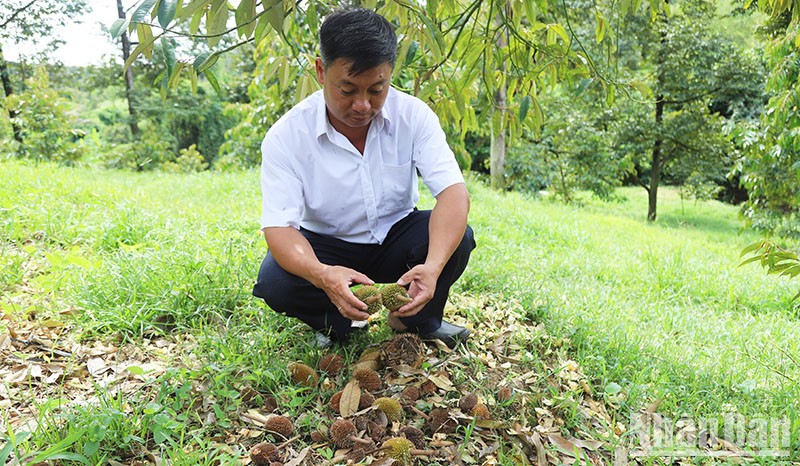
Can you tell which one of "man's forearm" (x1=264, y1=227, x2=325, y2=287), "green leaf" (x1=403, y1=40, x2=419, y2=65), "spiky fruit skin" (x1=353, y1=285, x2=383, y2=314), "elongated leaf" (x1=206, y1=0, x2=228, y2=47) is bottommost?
"spiky fruit skin" (x1=353, y1=285, x2=383, y2=314)

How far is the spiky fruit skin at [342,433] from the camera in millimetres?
1691

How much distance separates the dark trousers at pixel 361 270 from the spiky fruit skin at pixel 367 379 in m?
0.27

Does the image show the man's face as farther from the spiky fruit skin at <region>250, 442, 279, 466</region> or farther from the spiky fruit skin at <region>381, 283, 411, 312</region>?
the spiky fruit skin at <region>250, 442, 279, 466</region>

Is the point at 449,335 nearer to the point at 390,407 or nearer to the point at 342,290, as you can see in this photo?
the point at 390,407

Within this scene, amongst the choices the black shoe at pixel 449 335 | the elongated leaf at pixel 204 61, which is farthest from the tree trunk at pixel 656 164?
the elongated leaf at pixel 204 61

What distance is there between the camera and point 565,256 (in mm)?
4141

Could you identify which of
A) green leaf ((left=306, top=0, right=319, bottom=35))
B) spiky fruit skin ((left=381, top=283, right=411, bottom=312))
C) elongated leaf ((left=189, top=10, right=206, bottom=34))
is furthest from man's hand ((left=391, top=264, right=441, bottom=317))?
elongated leaf ((left=189, top=10, right=206, bottom=34))

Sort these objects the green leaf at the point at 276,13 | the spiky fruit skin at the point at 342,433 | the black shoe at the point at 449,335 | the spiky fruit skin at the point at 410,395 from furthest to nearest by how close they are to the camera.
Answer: the black shoe at the point at 449,335 < the spiky fruit skin at the point at 410,395 < the spiky fruit skin at the point at 342,433 < the green leaf at the point at 276,13

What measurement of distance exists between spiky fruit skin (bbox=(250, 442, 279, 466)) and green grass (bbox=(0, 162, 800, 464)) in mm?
106

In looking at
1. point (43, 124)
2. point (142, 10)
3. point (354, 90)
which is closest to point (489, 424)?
point (354, 90)

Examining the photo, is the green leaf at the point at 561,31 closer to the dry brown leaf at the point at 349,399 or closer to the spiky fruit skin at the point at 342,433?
the dry brown leaf at the point at 349,399

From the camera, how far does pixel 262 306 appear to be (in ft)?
8.15

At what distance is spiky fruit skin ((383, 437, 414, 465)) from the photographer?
1631 mm

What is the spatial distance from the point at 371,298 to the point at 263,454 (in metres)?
0.55
